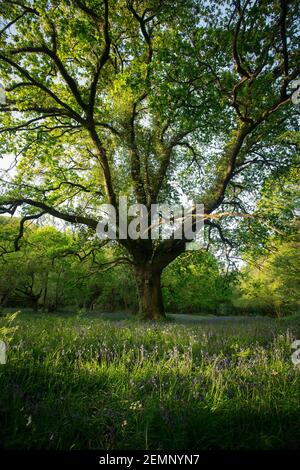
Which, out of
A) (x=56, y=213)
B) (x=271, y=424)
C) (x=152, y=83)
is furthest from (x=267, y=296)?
(x=271, y=424)

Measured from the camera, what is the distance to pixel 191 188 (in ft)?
54.5

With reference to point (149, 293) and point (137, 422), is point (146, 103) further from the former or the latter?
point (137, 422)

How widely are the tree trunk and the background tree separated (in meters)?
0.05

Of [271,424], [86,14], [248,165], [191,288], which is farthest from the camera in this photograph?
[191,288]

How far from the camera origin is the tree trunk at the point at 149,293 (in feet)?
46.9

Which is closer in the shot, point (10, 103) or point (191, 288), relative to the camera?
point (10, 103)

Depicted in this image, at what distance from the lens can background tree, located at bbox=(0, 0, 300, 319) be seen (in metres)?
8.32

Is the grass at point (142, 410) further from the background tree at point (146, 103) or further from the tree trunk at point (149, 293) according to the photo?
the tree trunk at point (149, 293)

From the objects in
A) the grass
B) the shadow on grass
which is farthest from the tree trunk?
the shadow on grass

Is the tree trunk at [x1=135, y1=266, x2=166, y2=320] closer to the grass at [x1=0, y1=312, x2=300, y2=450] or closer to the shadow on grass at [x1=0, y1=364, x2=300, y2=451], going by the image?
the grass at [x1=0, y1=312, x2=300, y2=450]

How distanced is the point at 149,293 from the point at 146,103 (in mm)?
9826

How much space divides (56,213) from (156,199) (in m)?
5.20

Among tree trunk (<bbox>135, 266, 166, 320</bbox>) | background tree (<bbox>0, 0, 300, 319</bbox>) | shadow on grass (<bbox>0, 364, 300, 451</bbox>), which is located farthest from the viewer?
tree trunk (<bbox>135, 266, 166, 320</bbox>)
